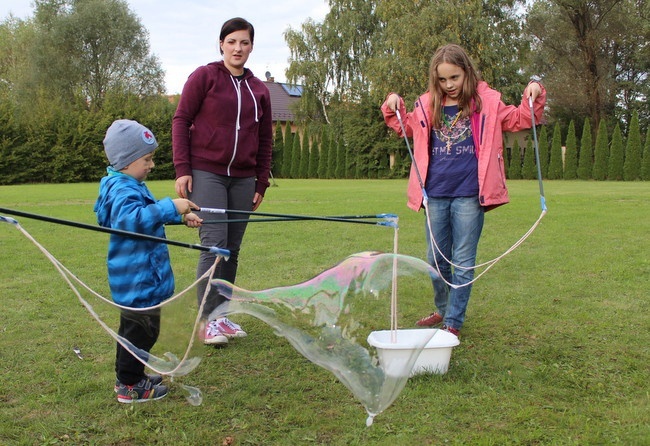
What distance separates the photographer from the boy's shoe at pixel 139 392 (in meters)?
3.04

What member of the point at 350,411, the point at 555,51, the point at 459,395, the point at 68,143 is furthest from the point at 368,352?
the point at 555,51

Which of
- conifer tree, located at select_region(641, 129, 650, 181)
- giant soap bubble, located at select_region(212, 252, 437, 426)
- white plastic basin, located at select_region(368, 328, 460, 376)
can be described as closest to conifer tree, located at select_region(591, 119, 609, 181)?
conifer tree, located at select_region(641, 129, 650, 181)

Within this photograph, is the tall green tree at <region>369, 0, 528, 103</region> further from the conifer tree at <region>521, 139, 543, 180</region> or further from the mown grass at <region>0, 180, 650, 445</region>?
the mown grass at <region>0, 180, 650, 445</region>

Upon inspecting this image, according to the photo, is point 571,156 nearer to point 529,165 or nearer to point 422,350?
point 529,165

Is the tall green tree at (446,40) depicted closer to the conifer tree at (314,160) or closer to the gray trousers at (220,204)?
the conifer tree at (314,160)

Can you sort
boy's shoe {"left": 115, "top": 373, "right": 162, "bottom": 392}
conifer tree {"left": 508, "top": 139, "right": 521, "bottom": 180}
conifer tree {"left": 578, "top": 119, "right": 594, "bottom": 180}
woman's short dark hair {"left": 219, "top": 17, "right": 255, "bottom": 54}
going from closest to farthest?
boy's shoe {"left": 115, "top": 373, "right": 162, "bottom": 392}, woman's short dark hair {"left": 219, "top": 17, "right": 255, "bottom": 54}, conifer tree {"left": 578, "top": 119, "right": 594, "bottom": 180}, conifer tree {"left": 508, "top": 139, "right": 521, "bottom": 180}

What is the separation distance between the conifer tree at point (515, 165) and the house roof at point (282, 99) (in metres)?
15.9

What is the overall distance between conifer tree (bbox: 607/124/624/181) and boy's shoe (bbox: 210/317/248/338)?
27901 mm

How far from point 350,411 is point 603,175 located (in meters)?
28.9

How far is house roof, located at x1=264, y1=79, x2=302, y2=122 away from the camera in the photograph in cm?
4372

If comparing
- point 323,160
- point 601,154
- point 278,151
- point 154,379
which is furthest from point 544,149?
point 154,379

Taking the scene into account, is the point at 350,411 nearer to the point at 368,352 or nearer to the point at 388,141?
the point at 368,352

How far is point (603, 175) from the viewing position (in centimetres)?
2866

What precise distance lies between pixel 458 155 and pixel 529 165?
2763cm
